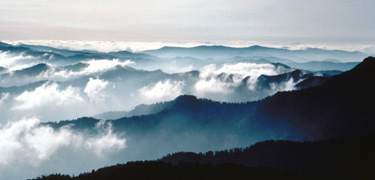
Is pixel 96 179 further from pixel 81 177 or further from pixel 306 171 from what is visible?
pixel 306 171

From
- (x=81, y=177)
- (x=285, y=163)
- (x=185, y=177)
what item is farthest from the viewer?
(x=285, y=163)

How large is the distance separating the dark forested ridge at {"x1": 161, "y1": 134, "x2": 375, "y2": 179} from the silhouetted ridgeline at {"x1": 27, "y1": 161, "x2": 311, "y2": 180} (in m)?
12.9

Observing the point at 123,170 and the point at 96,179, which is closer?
the point at 96,179

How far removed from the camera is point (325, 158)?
6427 inches

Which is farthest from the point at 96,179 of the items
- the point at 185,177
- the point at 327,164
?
the point at 327,164

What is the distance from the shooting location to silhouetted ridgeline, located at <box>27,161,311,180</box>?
124 metres

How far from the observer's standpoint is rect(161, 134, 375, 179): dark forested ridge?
5802 inches

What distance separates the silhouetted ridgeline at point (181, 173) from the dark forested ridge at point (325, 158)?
12.9m

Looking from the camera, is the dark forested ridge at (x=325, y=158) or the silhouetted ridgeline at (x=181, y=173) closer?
the silhouetted ridgeline at (x=181, y=173)

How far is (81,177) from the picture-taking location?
120 metres

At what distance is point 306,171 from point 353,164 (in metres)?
19.7

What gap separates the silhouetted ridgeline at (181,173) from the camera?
407ft

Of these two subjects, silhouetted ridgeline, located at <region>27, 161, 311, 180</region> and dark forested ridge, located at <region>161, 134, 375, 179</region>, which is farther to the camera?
dark forested ridge, located at <region>161, 134, 375, 179</region>

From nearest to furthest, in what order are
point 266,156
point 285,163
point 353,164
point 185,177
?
point 185,177
point 353,164
point 285,163
point 266,156
